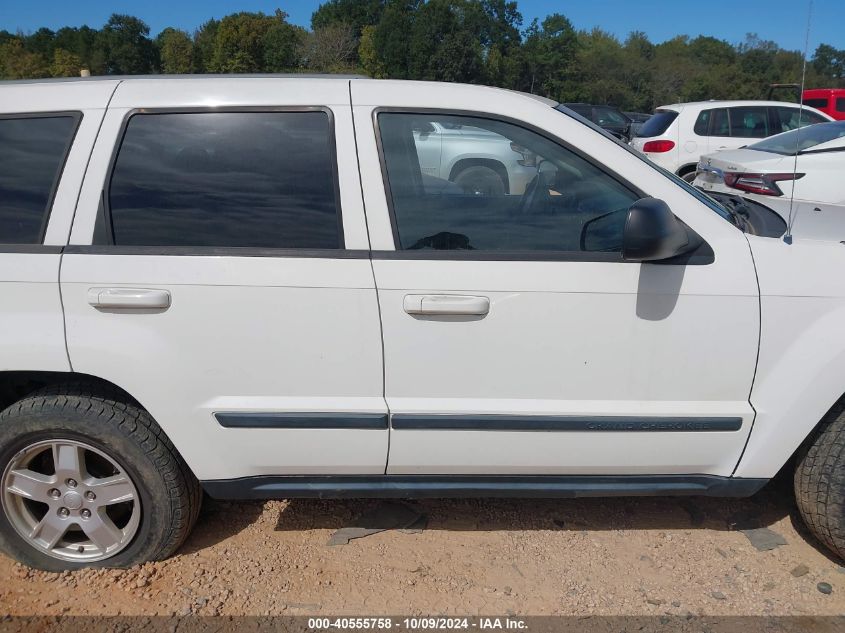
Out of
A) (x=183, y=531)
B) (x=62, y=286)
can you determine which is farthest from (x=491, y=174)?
(x=183, y=531)

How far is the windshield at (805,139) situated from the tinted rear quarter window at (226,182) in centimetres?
597

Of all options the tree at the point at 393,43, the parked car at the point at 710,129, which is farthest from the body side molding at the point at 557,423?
the tree at the point at 393,43

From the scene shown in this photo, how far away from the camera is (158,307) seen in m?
2.34

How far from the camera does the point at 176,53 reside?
55.0m

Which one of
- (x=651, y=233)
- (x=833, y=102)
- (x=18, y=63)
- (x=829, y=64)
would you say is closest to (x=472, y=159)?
(x=651, y=233)

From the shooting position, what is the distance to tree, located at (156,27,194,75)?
54.5 m

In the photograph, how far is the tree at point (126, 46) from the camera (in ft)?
170

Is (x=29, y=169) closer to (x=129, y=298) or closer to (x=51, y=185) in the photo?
(x=51, y=185)

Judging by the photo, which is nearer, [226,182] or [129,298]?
[129,298]

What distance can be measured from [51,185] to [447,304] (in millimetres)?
1470

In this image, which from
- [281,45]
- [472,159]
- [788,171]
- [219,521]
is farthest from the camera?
[281,45]

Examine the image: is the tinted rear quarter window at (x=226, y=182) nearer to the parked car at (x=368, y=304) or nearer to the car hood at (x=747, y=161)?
the parked car at (x=368, y=304)

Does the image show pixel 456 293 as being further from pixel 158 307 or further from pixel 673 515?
pixel 673 515

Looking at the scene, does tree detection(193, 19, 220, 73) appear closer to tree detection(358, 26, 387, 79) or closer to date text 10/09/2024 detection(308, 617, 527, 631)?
tree detection(358, 26, 387, 79)
